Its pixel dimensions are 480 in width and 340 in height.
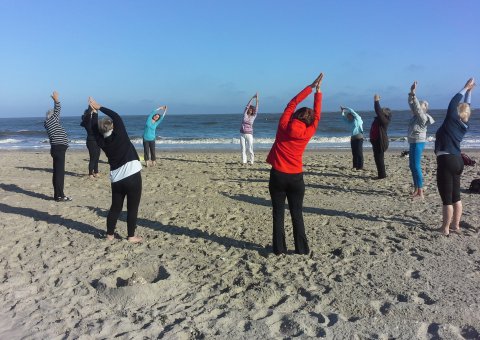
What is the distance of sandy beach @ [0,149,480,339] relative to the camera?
3.32m

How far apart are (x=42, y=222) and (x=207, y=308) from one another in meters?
3.89

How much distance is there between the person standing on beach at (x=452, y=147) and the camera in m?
5.09

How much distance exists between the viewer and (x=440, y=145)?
17.0 feet

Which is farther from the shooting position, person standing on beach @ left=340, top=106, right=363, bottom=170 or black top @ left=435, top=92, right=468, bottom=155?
person standing on beach @ left=340, top=106, right=363, bottom=170

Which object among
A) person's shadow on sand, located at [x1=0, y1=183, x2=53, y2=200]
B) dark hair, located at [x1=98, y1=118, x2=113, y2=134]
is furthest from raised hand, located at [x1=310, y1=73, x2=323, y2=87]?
person's shadow on sand, located at [x1=0, y1=183, x2=53, y2=200]

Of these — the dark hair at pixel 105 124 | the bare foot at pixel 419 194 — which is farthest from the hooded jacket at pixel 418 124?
the dark hair at pixel 105 124

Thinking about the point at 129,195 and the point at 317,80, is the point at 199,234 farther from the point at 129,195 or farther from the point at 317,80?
the point at 317,80

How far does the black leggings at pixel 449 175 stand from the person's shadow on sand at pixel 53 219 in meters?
4.59

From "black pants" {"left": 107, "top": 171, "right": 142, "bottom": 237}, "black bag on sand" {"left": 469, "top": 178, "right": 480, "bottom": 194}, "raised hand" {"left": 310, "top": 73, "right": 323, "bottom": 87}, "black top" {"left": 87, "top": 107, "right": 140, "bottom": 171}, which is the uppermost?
"raised hand" {"left": 310, "top": 73, "right": 323, "bottom": 87}

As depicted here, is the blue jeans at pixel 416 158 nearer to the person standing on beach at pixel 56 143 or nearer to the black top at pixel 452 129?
the black top at pixel 452 129

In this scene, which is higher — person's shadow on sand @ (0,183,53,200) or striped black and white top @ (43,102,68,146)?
striped black and white top @ (43,102,68,146)

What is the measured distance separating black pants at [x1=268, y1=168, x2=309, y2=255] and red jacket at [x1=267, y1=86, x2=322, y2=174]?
0.33 feet

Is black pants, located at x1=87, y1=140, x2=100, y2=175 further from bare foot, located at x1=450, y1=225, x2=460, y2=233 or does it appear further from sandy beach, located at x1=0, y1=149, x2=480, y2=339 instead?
bare foot, located at x1=450, y1=225, x2=460, y2=233

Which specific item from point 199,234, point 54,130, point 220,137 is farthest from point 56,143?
point 220,137
